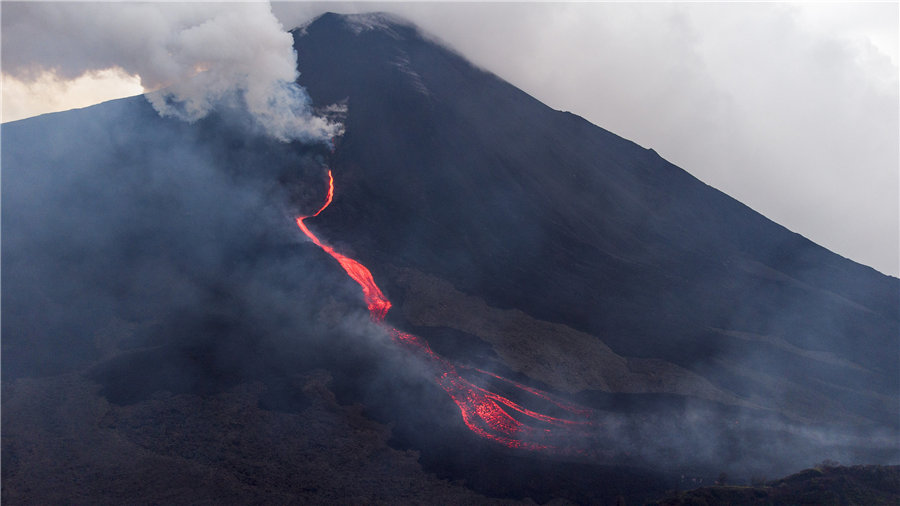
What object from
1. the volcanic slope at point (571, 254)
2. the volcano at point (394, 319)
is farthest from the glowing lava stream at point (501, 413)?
the volcanic slope at point (571, 254)

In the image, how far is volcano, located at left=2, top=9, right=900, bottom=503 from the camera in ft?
58.4

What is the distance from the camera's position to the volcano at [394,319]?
58.4ft

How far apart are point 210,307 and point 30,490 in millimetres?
8760

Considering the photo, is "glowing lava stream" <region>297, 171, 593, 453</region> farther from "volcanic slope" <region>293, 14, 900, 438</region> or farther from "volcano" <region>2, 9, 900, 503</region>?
"volcanic slope" <region>293, 14, 900, 438</region>

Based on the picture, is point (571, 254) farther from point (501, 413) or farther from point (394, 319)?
point (501, 413)

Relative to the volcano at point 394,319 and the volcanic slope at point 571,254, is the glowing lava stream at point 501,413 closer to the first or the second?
the volcano at point 394,319

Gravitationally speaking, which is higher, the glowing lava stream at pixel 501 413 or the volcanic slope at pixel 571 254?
the volcanic slope at pixel 571 254

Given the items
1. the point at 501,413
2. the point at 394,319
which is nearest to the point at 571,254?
the point at 394,319

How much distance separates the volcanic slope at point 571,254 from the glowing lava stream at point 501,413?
102cm

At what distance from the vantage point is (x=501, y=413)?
826 inches

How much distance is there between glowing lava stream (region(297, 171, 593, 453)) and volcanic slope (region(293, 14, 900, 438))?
102 cm

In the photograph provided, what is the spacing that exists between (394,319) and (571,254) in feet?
39.7

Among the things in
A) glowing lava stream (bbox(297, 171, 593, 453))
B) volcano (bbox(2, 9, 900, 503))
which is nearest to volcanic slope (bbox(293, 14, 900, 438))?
volcano (bbox(2, 9, 900, 503))

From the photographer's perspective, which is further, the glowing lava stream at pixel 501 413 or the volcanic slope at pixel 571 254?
the volcanic slope at pixel 571 254
